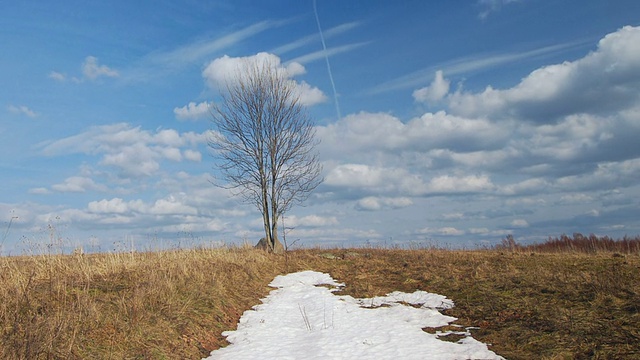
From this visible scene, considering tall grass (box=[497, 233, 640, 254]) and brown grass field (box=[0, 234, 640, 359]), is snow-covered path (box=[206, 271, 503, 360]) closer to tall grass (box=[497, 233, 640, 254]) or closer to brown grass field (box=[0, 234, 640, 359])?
brown grass field (box=[0, 234, 640, 359])

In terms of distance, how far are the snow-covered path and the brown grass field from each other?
1.53 feet

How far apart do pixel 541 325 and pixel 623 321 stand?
1.36 metres

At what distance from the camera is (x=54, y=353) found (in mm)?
6484

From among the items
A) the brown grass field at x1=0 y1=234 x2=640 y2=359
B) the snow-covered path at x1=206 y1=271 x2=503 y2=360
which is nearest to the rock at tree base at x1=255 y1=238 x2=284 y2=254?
the brown grass field at x1=0 y1=234 x2=640 y2=359

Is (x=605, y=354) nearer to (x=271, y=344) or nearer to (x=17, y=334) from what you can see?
(x=271, y=344)

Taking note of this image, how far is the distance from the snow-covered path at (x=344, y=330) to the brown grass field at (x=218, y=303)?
1.53 feet

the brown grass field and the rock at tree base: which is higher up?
the rock at tree base

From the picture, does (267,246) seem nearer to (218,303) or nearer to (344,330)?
(218,303)

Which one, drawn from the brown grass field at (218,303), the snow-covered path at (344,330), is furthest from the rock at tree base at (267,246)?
the snow-covered path at (344,330)

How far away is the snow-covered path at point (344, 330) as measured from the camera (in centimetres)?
801

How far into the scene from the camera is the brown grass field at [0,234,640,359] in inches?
284

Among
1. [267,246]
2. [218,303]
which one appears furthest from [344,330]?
[267,246]

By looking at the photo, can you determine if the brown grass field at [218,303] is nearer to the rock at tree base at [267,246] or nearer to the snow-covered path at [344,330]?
the snow-covered path at [344,330]

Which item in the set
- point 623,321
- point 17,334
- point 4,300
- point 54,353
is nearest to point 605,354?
point 623,321
